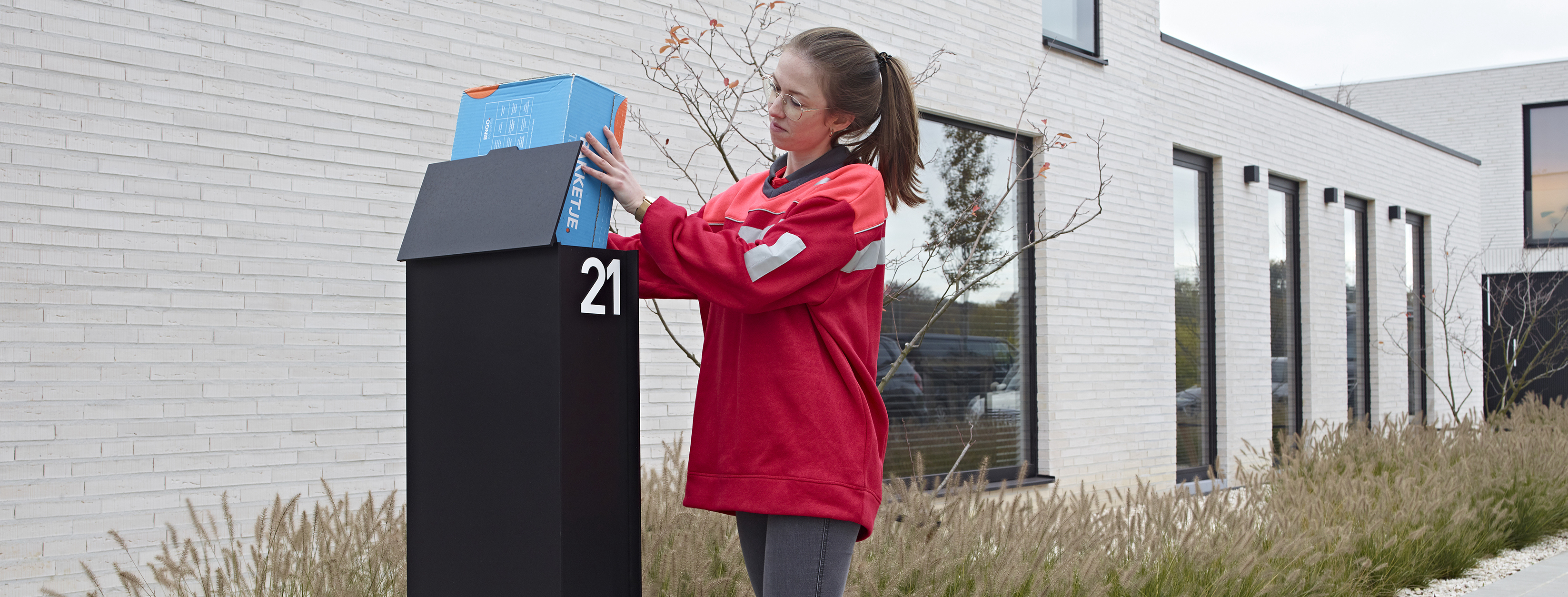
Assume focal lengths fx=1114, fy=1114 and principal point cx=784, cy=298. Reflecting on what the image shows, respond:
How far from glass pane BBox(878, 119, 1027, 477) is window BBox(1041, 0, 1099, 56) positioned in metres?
1.08

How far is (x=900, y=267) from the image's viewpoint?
6738 mm

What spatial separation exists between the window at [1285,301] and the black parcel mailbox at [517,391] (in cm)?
965

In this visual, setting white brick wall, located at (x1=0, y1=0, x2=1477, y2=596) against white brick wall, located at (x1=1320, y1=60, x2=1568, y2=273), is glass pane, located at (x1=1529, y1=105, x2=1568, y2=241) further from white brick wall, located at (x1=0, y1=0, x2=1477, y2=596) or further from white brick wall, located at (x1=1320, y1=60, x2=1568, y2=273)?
white brick wall, located at (x1=0, y1=0, x2=1477, y2=596)

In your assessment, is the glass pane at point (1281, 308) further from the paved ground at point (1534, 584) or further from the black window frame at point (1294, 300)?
the paved ground at point (1534, 584)

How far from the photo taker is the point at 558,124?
180 centimetres

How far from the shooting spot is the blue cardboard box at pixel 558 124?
1.76 meters

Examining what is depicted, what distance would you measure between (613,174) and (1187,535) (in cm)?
293

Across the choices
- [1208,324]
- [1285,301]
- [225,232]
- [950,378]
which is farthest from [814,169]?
[1285,301]

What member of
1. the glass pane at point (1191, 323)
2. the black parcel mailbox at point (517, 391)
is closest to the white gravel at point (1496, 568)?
the glass pane at point (1191, 323)

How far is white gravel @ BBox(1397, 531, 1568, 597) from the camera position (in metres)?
5.25

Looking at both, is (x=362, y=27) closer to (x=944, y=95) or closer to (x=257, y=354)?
(x=257, y=354)

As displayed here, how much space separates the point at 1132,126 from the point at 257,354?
644cm

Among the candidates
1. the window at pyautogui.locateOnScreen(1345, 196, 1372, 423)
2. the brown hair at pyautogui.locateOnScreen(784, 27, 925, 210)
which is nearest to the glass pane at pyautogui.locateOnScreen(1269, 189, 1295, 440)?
the window at pyautogui.locateOnScreen(1345, 196, 1372, 423)

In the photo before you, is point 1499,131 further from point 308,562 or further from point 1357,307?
point 308,562
